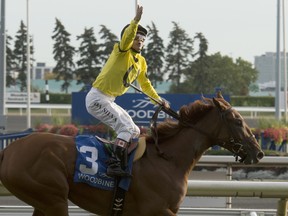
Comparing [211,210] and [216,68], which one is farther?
[216,68]

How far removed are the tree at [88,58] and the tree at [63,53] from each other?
135 inches

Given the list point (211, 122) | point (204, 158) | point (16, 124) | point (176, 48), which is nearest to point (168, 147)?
point (211, 122)

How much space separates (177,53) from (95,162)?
40171mm

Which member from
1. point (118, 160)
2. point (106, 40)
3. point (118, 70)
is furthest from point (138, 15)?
point (106, 40)

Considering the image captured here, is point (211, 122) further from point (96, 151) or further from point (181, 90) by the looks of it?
point (181, 90)

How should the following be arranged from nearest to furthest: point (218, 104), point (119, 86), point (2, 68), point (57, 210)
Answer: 1. point (57, 210)
2. point (119, 86)
3. point (218, 104)
4. point (2, 68)

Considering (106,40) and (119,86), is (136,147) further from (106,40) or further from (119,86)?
(106,40)

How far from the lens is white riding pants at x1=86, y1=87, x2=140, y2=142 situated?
→ 7.38 m

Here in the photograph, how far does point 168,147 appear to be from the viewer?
7.52 m

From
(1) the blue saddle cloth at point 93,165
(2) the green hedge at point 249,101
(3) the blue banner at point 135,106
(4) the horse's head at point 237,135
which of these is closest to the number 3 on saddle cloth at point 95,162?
(1) the blue saddle cloth at point 93,165

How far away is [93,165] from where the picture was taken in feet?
23.4

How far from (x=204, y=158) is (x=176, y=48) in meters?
36.5

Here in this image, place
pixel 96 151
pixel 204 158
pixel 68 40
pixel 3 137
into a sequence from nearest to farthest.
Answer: pixel 96 151
pixel 204 158
pixel 3 137
pixel 68 40

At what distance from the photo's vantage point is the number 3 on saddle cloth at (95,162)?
7066 mm
